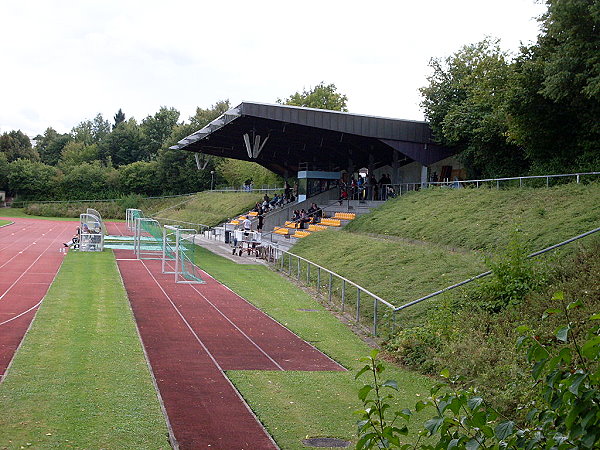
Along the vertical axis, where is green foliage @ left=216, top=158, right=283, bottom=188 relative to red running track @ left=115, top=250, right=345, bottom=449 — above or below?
above

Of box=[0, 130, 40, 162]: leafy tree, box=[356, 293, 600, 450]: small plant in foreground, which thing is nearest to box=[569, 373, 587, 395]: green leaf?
box=[356, 293, 600, 450]: small plant in foreground

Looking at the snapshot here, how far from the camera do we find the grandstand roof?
3453 centimetres

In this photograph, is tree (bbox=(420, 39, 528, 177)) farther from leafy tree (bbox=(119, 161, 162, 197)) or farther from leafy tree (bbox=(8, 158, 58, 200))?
leafy tree (bbox=(8, 158, 58, 200))

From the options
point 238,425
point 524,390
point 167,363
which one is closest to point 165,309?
point 167,363

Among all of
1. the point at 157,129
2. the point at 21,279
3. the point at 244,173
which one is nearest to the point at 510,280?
the point at 21,279

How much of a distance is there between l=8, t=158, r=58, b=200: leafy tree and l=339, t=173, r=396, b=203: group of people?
55923 mm

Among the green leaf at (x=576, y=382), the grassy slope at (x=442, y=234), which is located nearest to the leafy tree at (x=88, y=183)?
the grassy slope at (x=442, y=234)

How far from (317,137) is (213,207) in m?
22.8

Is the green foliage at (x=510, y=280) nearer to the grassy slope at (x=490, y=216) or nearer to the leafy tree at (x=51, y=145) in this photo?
the grassy slope at (x=490, y=216)

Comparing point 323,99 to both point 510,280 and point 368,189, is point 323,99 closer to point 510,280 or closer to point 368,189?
point 368,189

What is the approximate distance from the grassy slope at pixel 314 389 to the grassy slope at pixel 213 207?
35946mm

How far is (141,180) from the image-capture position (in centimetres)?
8956

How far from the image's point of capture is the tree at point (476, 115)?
3048 cm

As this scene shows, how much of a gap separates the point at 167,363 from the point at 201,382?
151 cm
